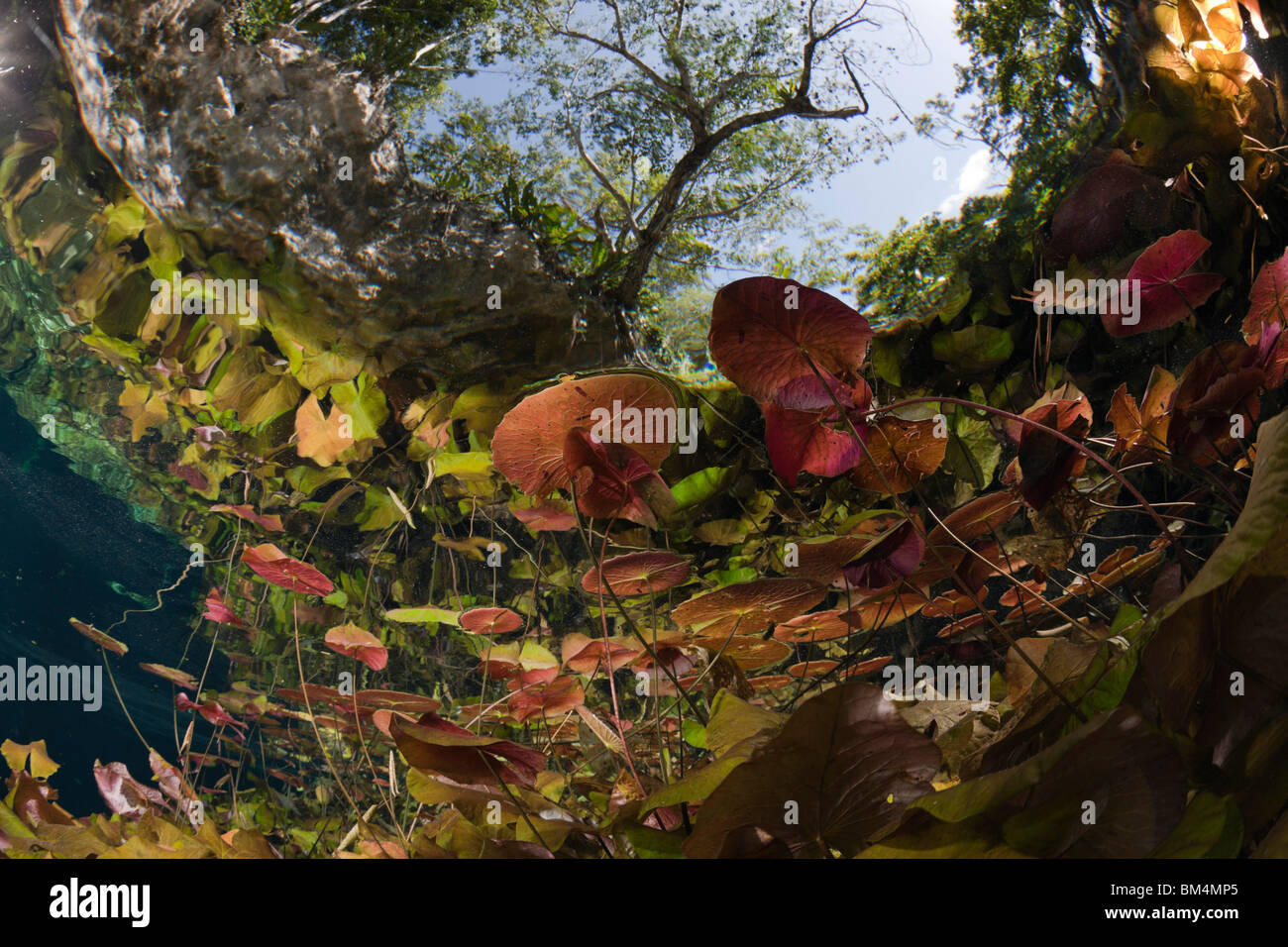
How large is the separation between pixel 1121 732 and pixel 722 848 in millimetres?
161

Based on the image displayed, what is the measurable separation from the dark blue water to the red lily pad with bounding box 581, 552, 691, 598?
1.67 meters

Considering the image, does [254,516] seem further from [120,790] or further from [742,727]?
[742,727]

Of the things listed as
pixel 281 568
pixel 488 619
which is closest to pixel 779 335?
pixel 488 619

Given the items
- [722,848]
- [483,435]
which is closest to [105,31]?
[483,435]

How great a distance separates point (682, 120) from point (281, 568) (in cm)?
101

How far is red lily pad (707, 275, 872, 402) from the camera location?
490mm

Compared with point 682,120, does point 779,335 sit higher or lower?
lower

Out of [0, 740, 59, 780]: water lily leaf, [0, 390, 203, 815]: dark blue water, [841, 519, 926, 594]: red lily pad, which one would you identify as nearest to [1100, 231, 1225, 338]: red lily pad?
[841, 519, 926, 594]: red lily pad

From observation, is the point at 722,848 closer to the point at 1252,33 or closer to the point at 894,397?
the point at 894,397

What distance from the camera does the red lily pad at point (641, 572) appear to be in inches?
27.9

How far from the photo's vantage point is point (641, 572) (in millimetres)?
734

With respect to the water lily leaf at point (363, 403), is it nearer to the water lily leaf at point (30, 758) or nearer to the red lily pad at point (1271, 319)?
the water lily leaf at point (30, 758)

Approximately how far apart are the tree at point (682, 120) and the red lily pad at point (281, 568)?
69cm
